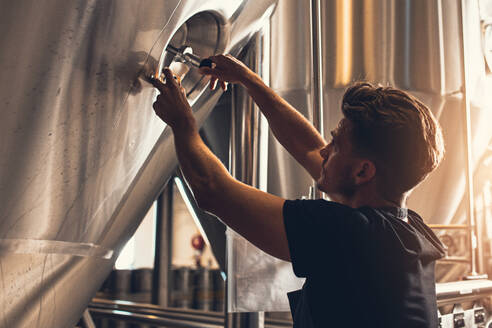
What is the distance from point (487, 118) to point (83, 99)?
145 cm

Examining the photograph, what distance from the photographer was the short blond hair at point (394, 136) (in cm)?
77

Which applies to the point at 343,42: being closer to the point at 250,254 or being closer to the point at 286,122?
the point at 286,122

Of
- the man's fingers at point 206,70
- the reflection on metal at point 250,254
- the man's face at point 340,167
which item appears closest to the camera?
the man's face at point 340,167

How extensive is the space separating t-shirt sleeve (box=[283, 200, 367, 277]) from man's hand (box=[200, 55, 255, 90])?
0.37m

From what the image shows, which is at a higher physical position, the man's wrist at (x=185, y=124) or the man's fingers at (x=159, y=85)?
the man's fingers at (x=159, y=85)

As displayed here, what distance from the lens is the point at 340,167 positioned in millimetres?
827

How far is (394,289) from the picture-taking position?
73 centimetres

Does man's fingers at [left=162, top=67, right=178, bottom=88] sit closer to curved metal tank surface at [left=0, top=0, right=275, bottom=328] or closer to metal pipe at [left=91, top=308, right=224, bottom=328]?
curved metal tank surface at [left=0, top=0, right=275, bottom=328]

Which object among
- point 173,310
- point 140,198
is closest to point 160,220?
point 173,310

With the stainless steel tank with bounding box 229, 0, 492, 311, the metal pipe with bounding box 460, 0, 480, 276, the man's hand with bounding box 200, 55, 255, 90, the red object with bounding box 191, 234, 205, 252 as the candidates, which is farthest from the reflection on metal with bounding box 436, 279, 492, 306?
the red object with bounding box 191, 234, 205, 252

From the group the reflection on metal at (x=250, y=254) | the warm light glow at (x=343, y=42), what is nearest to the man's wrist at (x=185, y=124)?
the reflection on metal at (x=250, y=254)

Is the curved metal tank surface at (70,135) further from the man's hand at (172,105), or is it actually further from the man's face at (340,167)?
the man's face at (340,167)

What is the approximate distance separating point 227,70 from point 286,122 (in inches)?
6.4

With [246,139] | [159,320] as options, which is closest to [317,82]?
[246,139]
